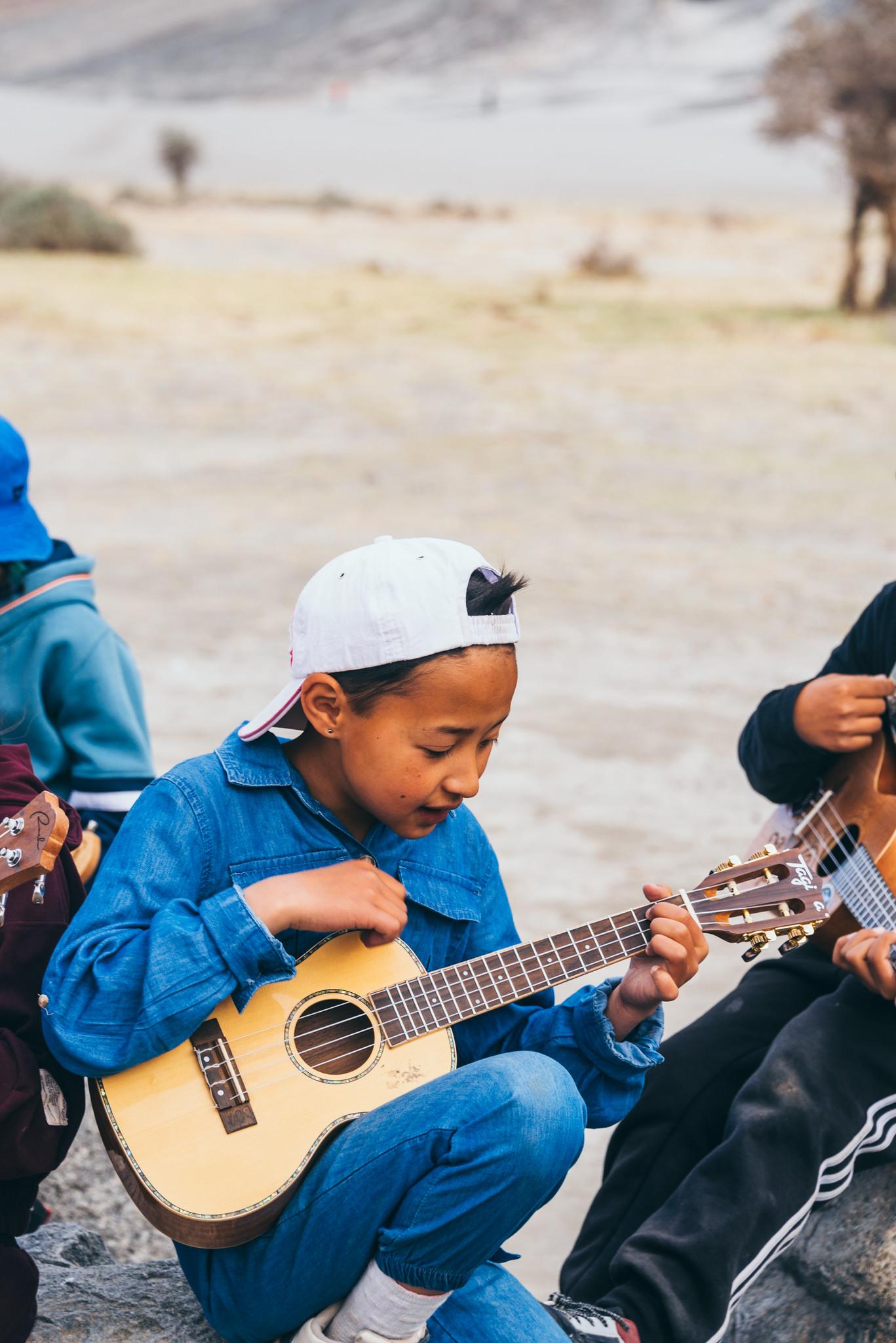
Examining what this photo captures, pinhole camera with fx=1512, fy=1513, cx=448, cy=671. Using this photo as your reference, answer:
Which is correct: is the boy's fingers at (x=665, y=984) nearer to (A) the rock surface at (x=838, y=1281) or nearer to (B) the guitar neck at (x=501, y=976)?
(B) the guitar neck at (x=501, y=976)

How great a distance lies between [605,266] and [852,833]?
938 inches

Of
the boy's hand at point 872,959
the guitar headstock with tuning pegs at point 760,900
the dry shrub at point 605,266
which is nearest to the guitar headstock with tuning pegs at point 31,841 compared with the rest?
the guitar headstock with tuning pegs at point 760,900

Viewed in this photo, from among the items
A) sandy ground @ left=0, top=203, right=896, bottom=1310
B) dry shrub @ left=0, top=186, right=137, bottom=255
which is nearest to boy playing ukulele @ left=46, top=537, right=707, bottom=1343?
sandy ground @ left=0, top=203, right=896, bottom=1310

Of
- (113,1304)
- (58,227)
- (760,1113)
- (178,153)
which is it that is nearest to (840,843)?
(760,1113)

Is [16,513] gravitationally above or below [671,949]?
above

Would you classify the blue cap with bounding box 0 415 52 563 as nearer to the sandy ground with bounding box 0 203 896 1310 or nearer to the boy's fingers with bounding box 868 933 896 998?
the sandy ground with bounding box 0 203 896 1310

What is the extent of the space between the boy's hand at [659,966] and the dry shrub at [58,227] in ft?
79.5

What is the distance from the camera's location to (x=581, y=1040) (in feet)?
7.86

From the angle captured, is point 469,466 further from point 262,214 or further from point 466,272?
point 262,214

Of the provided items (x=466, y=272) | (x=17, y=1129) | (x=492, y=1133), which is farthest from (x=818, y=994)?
(x=466, y=272)

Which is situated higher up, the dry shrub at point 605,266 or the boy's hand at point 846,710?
the boy's hand at point 846,710

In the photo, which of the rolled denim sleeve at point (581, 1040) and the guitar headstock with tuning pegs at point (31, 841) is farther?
the rolled denim sleeve at point (581, 1040)

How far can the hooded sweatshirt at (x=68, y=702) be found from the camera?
3.22 m

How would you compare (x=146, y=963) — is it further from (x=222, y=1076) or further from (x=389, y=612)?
(x=389, y=612)
